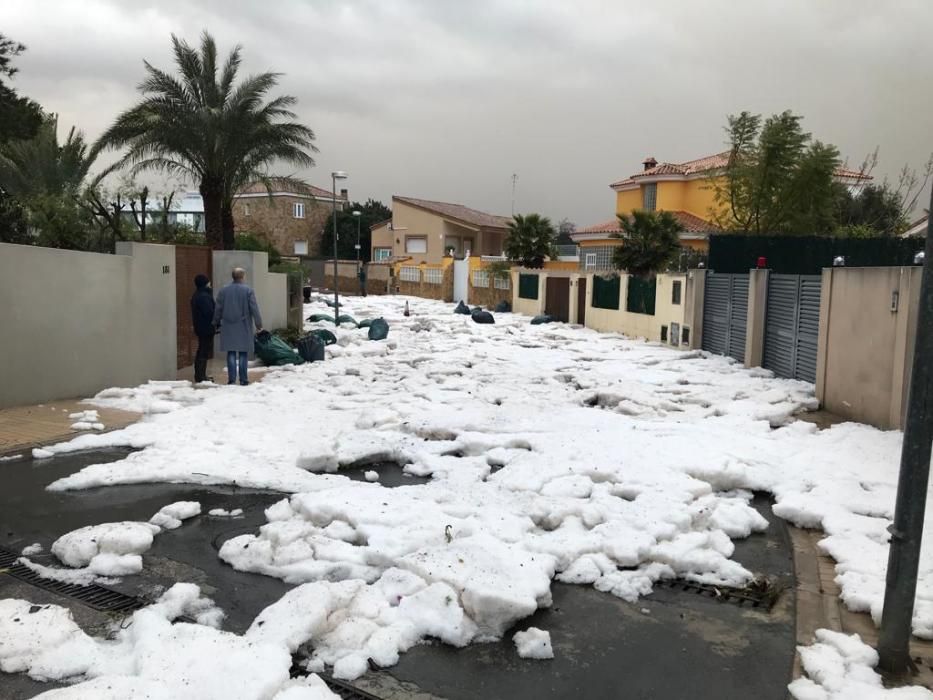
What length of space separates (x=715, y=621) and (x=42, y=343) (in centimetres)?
810

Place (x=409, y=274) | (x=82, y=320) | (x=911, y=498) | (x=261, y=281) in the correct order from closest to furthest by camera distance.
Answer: (x=911, y=498) < (x=82, y=320) < (x=261, y=281) < (x=409, y=274)

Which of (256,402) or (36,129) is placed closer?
(256,402)

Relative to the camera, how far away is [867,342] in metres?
8.48

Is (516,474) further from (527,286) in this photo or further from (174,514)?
(527,286)

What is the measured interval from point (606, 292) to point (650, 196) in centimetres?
1914

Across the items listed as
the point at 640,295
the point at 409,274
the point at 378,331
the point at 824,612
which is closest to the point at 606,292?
the point at 640,295

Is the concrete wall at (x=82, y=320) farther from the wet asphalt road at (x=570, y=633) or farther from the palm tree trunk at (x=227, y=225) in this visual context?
the palm tree trunk at (x=227, y=225)

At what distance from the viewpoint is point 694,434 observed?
7.83m

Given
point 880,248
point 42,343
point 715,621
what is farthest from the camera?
point 880,248

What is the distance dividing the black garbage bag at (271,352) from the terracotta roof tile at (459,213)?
1578 inches

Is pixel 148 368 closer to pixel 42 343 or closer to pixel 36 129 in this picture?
pixel 42 343

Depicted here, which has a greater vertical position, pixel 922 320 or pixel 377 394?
pixel 922 320

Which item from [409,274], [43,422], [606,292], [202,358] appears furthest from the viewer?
[409,274]

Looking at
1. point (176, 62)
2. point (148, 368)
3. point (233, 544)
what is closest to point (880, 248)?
point (148, 368)
